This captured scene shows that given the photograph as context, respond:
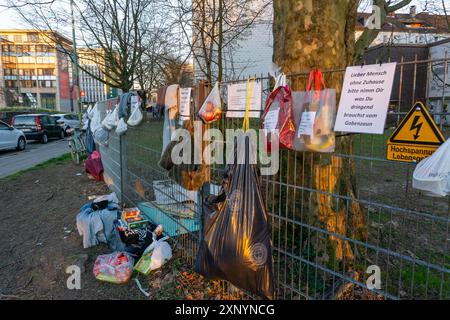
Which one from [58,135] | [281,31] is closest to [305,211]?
[281,31]

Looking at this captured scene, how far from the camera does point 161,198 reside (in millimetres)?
3938

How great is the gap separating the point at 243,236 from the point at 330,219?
0.94m

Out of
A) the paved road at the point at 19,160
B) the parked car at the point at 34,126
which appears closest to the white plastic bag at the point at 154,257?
the paved road at the point at 19,160

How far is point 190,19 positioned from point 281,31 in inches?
291

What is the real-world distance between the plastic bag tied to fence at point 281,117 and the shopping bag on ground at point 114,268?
2.06m

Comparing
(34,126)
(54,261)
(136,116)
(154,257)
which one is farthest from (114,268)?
(34,126)

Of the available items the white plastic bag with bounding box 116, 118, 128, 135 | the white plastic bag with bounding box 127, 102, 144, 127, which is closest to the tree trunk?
the white plastic bag with bounding box 127, 102, 144, 127

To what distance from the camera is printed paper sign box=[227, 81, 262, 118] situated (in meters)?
2.38

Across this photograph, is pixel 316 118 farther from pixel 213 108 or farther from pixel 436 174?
pixel 213 108

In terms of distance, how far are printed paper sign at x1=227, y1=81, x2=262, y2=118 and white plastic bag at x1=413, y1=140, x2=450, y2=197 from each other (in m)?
1.21

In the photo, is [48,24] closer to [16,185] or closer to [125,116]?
[16,185]

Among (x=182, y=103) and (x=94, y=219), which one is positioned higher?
(x=182, y=103)

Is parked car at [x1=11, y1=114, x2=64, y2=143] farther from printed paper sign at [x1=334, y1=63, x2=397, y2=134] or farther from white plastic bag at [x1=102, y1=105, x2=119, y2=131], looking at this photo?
printed paper sign at [x1=334, y1=63, x2=397, y2=134]
